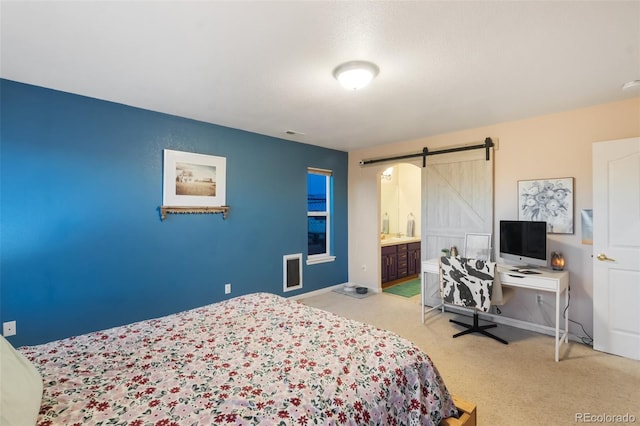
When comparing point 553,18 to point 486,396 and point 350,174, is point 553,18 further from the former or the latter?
point 350,174

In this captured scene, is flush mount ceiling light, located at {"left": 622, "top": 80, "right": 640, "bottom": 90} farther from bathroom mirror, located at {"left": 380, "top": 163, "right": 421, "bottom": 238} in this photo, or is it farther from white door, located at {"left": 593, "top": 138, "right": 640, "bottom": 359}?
bathroom mirror, located at {"left": 380, "top": 163, "right": 421, "bottom": 238}

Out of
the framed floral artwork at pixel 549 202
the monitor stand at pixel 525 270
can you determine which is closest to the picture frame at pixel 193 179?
the monitor stand at pixel 525 270

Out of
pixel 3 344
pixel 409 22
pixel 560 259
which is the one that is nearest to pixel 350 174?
pixel 560 259

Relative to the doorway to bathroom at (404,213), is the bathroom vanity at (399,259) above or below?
below

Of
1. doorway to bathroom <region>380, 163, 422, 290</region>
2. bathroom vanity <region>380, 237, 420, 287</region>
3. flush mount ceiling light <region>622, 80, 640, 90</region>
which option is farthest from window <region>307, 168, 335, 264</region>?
flush mount ceiling light <region>622, 80, 640, 90</region>

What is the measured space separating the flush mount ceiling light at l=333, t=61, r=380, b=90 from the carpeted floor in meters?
2.47

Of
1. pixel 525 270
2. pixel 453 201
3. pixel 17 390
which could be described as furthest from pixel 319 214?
pixel 17 390

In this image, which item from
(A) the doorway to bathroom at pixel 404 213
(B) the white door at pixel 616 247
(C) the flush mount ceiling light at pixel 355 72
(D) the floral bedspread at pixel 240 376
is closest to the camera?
(D) the floral bedspread at pixel 240 376

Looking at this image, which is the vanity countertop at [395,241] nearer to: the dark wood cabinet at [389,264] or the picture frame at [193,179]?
the dark wood cabinet at [389,264]

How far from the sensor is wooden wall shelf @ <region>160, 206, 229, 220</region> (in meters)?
3.25

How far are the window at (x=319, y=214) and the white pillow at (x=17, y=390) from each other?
12.5 feet

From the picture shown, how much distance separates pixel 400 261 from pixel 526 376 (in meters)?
3.41

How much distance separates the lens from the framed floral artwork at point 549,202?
318 centimetres

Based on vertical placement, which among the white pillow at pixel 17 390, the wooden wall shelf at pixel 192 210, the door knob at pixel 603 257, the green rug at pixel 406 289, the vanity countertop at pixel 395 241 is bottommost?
the green rug at pixel 406 289
